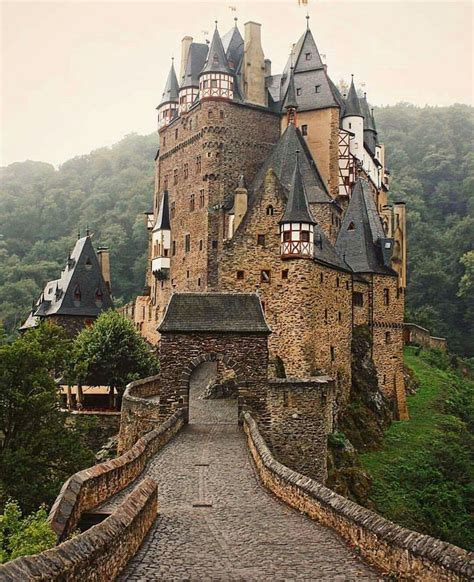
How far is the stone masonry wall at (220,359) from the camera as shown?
27250 mm

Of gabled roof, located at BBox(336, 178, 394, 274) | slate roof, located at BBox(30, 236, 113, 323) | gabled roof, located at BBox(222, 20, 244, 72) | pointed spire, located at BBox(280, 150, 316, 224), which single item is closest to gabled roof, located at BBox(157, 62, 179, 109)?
gabled roof, located at BBox(222, 20, 244, 72)

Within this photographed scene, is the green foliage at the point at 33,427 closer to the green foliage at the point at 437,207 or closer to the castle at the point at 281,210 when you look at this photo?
the castle at the point at 281,210

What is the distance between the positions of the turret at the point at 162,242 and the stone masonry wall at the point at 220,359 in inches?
1203

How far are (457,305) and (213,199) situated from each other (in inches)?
1430

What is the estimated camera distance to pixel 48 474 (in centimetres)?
2630

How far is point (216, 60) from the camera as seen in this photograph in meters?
54.8

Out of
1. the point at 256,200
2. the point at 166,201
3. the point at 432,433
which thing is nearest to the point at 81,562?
the point at 256,200

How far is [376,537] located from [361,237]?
119ft

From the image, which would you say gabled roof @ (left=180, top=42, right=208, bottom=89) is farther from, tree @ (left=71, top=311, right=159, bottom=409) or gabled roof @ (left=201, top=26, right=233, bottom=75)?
tree @ (left=71, top=311, right=159, bottom=409)

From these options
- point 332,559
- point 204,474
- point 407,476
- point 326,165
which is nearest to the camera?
point 332,559

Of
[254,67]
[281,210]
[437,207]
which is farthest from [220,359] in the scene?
[437,207]

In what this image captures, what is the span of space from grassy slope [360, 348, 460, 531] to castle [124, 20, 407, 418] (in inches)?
80.3

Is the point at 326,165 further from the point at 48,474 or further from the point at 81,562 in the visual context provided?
the point at 81,562

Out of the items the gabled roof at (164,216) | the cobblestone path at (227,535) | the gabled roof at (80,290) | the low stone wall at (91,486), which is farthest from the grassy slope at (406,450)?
the gabled roof at (80,290)
